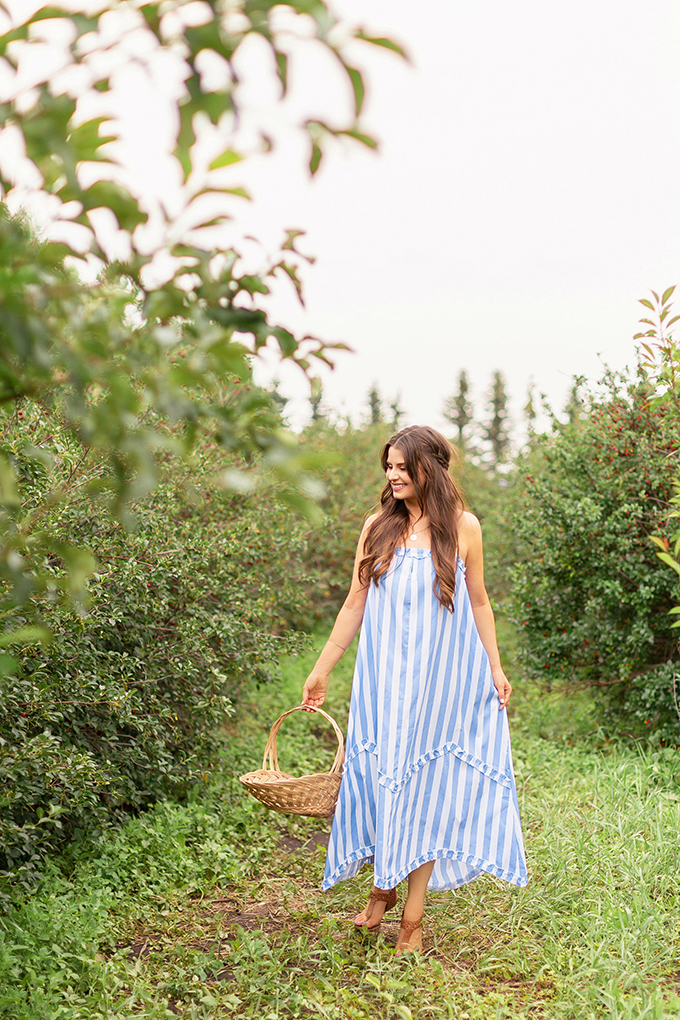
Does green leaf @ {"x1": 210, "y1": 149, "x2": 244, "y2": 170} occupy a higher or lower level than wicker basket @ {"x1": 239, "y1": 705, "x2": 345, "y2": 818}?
higher

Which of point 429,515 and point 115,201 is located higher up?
point 429,515

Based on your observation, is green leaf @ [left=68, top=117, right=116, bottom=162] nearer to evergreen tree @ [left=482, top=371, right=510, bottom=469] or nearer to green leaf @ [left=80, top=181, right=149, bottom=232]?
green leaf @ [left=80, top=181, right=149, bottom=232]

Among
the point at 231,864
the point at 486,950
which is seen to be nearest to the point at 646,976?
the point at 486,950

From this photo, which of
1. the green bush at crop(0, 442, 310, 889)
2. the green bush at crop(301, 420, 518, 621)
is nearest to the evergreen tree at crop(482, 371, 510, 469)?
the green bush at crop(301, 420, 518, 621)

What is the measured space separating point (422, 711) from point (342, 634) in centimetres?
46

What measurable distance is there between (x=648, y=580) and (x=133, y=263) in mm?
5008

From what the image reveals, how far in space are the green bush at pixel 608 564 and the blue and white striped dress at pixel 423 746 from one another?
261 cm

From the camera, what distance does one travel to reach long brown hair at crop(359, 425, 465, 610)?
3074 mm

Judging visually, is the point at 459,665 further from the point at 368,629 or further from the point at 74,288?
the point at 74,288

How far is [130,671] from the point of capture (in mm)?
3896

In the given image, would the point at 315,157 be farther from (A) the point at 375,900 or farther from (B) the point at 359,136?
(A) the point at 375,900

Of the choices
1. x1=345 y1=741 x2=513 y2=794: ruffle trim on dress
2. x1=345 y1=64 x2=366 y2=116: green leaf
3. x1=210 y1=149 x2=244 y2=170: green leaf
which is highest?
x1=345 y1=64 x2=366 y2=116: green leaf

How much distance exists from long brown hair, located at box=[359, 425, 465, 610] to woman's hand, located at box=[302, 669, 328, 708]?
443 mm

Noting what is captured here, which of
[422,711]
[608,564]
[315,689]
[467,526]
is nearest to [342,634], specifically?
[315,689]
